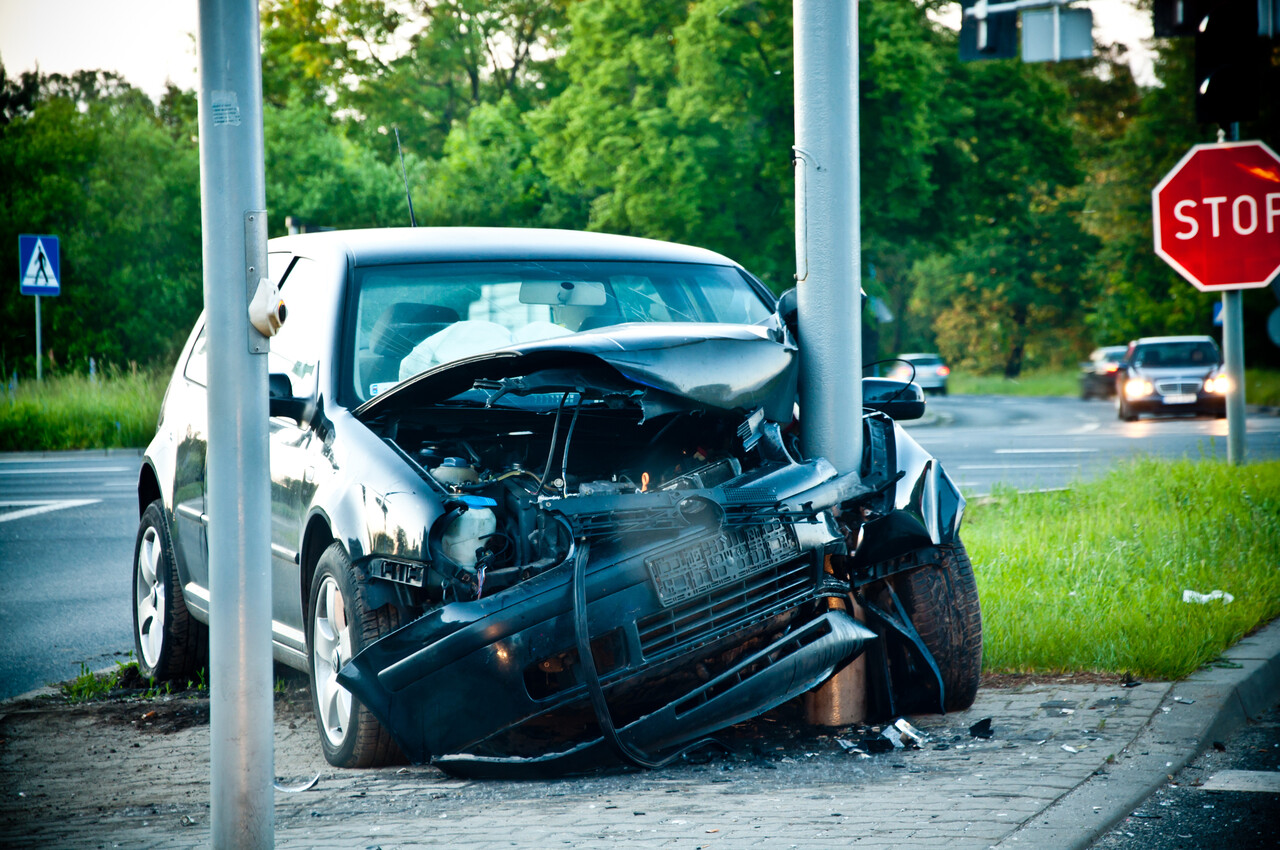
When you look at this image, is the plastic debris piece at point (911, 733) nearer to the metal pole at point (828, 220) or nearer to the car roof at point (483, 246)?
the metal pole at point (828, 220)

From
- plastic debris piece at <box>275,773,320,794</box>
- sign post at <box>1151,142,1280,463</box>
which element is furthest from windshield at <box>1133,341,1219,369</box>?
plastic debris piece at <box>275,773,320,794</box>

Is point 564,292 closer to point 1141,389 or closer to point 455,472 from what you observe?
point 455,472

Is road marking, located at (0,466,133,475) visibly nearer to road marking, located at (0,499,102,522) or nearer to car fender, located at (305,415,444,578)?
road marking, located at (0,499,102,522)

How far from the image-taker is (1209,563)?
25.4 feet

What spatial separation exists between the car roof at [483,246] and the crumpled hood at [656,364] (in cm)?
94

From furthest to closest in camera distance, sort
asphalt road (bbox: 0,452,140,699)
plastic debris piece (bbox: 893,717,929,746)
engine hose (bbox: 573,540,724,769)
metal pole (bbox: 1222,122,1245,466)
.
→ metal pole (bbox: 1222,122,1245,466) < asphalt road (bbox: 0,452,140,699) < plastic debris piece (bbox: 893,717,929,746) < engine hose (bbox: 573,540,724,769)

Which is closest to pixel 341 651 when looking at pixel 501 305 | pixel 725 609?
pixel 725 609

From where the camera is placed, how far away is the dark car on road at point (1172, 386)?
27.1 meters

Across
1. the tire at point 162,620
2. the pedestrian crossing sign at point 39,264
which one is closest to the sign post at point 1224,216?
the tire at point 162,620

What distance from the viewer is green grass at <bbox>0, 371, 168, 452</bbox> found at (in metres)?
21.8

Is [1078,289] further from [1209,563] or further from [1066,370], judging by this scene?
[1209,563]

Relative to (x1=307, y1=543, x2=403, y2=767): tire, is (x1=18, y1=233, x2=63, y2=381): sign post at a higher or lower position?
higher

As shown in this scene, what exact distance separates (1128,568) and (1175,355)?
72.6 ft

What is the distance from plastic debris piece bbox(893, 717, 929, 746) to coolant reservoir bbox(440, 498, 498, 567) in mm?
1616
